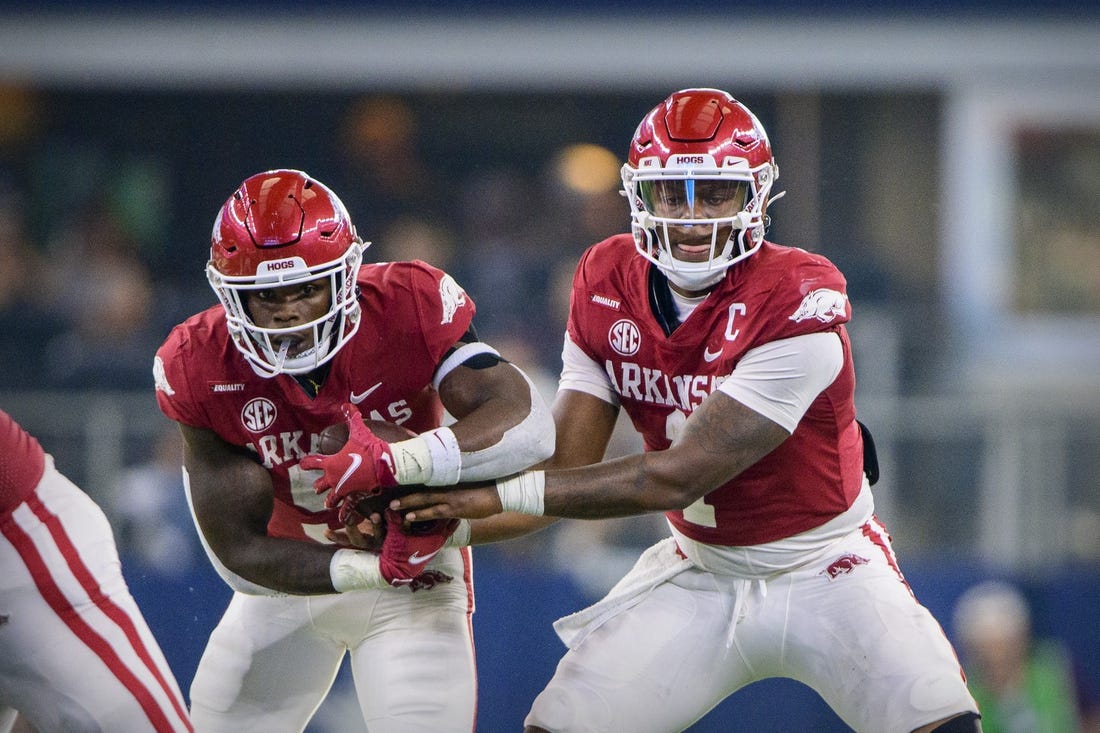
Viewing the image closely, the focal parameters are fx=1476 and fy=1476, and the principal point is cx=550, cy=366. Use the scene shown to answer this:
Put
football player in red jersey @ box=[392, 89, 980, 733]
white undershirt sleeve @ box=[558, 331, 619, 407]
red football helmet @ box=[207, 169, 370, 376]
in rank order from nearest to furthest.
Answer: red football helmet @ box=[207, 169, 370, 376] → football player in red jersey @ box=[392, 89, 980, 733] → white undershirt sleeve @ box=[558, 331, 619, 407]

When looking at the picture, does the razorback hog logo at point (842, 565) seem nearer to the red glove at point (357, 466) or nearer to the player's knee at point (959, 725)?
the player's knee at point (959, 725)

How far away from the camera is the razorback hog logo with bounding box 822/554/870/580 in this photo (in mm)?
3297

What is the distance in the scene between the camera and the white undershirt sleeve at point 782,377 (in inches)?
122

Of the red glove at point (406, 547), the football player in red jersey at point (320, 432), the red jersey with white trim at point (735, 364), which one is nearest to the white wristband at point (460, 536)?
the football player in red jersey at point (320, 432)

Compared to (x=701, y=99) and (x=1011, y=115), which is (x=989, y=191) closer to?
(x=1011, y=115)

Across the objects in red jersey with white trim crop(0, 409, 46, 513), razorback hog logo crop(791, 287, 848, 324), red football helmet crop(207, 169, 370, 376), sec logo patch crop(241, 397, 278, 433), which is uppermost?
red football helmet crop(207, 169, 370, 376)

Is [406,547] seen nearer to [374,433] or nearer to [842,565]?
[374,433]

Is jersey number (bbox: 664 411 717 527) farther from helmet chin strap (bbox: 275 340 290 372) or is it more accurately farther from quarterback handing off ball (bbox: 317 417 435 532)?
helmet chin strap (bbox: 275 340 290 372)

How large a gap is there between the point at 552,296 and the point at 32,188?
3.57 meters

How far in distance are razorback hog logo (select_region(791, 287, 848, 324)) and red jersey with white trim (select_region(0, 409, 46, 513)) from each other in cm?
163

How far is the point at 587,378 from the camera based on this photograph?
3.47 m

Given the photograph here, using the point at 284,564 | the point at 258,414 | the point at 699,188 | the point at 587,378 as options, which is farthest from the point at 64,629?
the point at 699,188

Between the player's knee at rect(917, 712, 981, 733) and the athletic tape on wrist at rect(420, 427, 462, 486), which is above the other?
the athletic tape on wrist at rect(420, 427, 462, 486)

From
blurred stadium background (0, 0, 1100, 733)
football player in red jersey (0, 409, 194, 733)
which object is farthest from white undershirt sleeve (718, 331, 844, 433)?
blurred stadium background (0, 0, 1100, 733)
